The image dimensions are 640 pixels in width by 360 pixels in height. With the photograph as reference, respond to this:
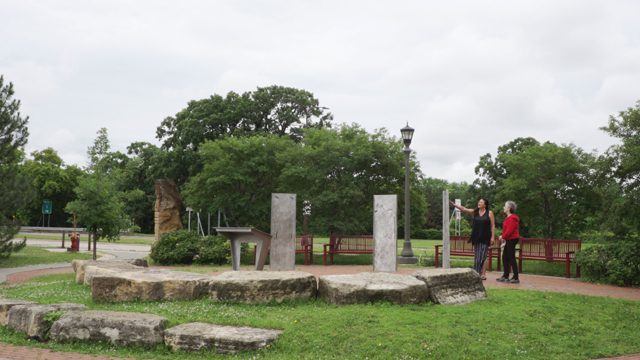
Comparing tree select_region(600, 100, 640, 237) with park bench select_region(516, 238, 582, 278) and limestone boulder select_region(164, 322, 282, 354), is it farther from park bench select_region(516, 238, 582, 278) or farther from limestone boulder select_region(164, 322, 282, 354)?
limestone boulder select_region(164, 322, 282, 354)

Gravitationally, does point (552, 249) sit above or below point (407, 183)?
below

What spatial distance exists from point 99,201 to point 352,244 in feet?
30.1

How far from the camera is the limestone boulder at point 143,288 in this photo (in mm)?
8375

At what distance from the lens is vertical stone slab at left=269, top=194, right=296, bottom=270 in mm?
14383

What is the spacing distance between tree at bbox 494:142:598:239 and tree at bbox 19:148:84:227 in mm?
47329

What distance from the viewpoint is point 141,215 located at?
54062 millimetres

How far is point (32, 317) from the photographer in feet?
22.3

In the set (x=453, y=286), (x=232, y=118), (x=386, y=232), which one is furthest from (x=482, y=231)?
(x=232, y=118)

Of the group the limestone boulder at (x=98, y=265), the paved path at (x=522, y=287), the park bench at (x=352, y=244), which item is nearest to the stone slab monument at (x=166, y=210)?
the paved path at (x=522, y=287)

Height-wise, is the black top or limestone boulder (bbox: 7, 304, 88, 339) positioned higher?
the black top

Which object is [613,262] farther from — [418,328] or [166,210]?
[166,210]

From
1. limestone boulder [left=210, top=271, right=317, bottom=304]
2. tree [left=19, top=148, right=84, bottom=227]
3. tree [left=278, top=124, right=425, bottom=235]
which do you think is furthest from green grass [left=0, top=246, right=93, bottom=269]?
tree [left=19, top=148, right=84, bottom=227]

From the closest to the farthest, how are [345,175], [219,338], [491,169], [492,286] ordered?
[219,338] → [492,286] → [345,175] → [491,169]

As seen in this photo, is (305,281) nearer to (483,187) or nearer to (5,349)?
(5,349)
